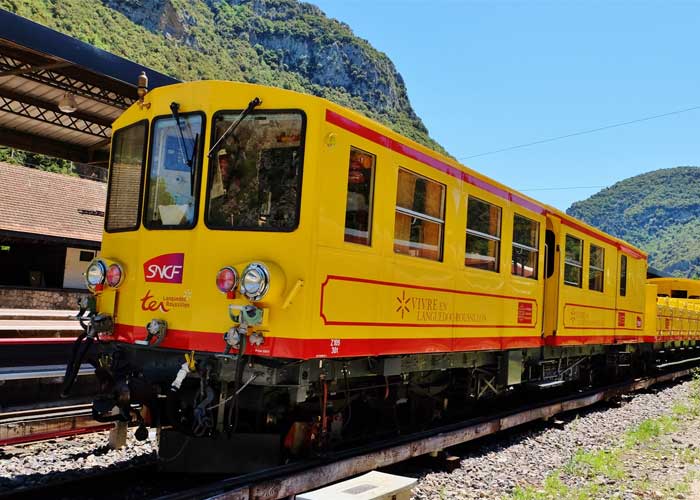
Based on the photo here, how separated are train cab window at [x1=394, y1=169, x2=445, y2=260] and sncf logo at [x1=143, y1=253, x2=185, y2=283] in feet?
6.42

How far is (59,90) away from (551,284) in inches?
364

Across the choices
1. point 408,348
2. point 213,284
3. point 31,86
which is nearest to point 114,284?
point 213,284

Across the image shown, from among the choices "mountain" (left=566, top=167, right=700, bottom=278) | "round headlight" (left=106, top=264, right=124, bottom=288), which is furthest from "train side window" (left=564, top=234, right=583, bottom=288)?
"mountain" (left=566, top=167, right=700, bottom=278)

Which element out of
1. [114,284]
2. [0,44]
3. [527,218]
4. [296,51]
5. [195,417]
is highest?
[296,51]

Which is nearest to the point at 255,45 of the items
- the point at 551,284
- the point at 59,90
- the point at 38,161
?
the point at 38,161

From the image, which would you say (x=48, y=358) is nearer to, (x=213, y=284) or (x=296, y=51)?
(x=213, y=284)

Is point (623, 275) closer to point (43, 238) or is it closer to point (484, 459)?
point (484, 459)

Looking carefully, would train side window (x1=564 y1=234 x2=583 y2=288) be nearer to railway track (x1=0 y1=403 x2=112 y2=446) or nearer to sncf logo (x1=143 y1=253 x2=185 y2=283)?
sncf logo (x1=143 y1=253 x2=185 y2=283)

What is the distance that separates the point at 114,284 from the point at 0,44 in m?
5.75

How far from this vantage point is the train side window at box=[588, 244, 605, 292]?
36.6 feet

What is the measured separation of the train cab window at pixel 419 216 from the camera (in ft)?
20.3

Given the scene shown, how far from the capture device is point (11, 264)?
22.1m

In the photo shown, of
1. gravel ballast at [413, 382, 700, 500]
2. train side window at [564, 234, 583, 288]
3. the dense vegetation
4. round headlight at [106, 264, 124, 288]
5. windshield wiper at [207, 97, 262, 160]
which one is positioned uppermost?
the dense vegetation

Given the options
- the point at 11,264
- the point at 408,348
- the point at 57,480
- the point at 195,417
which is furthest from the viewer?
the point at 11,264
